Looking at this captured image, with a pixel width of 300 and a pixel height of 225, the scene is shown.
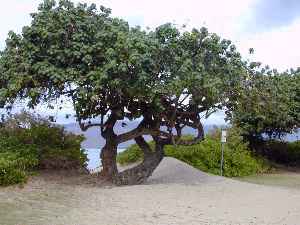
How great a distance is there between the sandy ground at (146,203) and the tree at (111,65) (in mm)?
1715

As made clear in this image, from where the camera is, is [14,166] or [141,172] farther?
[141,172]

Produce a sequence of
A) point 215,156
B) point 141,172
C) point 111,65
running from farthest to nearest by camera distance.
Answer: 1. point 215,156
2. point 141,172
3. point 111,65

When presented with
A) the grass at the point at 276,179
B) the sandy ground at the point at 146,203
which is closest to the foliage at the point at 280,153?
the grass at the point at 276,179

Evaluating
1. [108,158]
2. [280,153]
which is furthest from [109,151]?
[280,153]

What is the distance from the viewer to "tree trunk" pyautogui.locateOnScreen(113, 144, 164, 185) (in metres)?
14.1

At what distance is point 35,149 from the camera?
45.0ft

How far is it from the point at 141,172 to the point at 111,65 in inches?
153

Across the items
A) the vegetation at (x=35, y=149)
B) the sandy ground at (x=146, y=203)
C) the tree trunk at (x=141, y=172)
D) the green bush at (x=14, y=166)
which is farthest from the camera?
the tree trunk at (x=141, y=172)

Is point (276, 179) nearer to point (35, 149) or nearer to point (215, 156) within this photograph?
point (215, 156)

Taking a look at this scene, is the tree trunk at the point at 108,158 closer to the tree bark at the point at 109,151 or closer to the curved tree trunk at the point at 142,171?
the tree bark at the point at 109,151

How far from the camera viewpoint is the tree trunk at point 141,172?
14.1 m

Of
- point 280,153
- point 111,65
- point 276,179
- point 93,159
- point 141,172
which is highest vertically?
point 111,65

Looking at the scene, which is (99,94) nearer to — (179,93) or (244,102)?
(179,93)

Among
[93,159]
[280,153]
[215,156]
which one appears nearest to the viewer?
[93,159]
